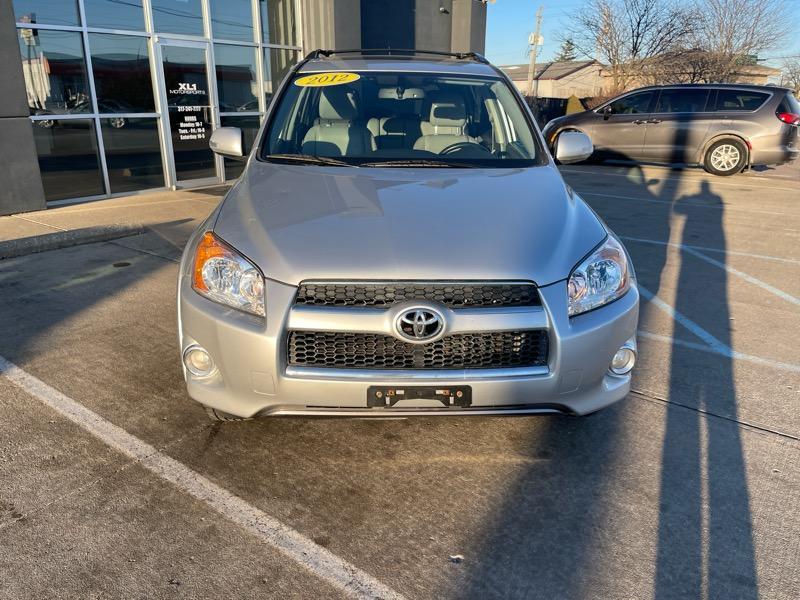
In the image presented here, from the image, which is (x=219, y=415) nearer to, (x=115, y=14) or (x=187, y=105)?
(x=115, y=14)

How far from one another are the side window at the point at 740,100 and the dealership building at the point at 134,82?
750 cm

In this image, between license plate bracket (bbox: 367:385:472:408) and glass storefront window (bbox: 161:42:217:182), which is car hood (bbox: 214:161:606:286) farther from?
glass storefront window (bbox: 161:42:217:182)

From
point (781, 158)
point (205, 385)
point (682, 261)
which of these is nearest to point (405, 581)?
point (205, 385)

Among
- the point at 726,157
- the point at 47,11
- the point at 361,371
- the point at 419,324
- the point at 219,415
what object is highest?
the point at 47,11

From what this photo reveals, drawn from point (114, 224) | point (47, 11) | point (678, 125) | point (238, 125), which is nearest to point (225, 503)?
point (114, 224)

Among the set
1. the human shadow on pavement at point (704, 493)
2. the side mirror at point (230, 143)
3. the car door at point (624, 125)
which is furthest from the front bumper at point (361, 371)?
the car door at point (624, 125)

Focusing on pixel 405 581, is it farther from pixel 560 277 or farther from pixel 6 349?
pixel 6 349

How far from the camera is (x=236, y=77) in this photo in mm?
11086

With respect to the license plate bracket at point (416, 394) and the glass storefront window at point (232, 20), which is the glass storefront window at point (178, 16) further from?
the license plate bracket at point (416, 394)

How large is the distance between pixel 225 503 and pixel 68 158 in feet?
31.7

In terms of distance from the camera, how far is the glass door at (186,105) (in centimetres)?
999

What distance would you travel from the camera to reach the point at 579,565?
221cm

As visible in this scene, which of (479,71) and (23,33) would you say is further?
(23,33)

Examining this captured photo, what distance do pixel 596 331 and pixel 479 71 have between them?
250 centimetres
